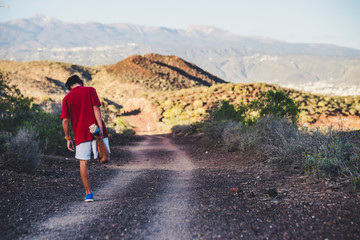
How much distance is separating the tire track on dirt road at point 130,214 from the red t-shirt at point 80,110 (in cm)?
118

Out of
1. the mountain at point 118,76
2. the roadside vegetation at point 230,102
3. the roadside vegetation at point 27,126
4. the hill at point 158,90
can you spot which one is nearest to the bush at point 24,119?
the roadside vegetation at point 27,126

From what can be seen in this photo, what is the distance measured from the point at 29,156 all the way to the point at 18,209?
306cm

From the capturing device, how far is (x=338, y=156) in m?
5.67

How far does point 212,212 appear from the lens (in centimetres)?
462

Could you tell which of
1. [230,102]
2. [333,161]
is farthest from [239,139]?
[230,102]

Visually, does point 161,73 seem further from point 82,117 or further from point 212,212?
point 212,212

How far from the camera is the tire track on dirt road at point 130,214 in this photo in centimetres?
388

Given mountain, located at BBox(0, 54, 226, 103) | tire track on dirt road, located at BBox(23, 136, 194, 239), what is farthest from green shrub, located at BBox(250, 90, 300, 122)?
mountain, located at BBox(0, 54, 226, 103)

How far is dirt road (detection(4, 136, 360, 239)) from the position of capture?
12.4ft

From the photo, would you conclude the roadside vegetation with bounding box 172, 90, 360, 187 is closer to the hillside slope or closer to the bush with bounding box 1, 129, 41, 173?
the bush with bounding box 1, 129, 41, 173

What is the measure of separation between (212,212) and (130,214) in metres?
1.21

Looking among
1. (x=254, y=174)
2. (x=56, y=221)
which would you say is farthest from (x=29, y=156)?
(x=254, y=174)

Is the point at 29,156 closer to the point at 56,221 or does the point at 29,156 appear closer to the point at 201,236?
the point at 56,221

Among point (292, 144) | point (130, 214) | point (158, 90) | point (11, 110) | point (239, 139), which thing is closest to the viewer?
point (130, 214)
